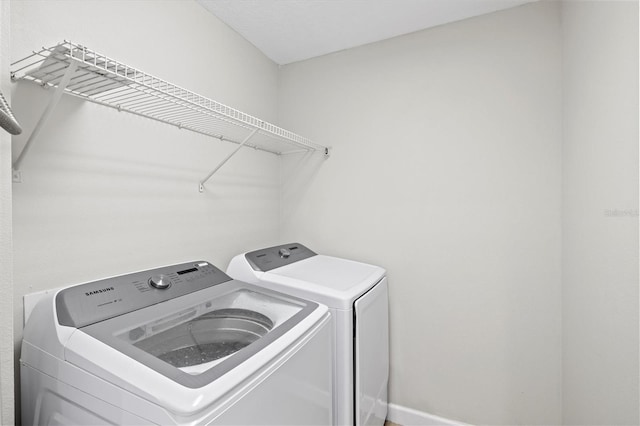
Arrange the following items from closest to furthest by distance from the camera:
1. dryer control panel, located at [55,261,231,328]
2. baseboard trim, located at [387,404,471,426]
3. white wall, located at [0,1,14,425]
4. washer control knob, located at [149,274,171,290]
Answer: white wall, located at [0,1,14,425]
dryer control panel, located at [55,261,231,328]
washer control knob, located at [149,274,171,290]
baseboard trim, located at [387,404,471,426]

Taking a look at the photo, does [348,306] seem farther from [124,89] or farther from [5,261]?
[124,89]

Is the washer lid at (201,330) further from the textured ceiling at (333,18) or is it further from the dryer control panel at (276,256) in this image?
the textured ceiling at (333,18)

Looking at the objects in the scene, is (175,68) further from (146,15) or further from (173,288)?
(173,288)

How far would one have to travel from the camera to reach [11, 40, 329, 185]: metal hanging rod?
893 millimetres

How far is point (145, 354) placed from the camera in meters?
0.85

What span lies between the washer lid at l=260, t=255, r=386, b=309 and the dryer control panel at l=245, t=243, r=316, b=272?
1.9 inches

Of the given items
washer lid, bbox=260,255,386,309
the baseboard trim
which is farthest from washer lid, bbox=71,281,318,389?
the baseboard trim

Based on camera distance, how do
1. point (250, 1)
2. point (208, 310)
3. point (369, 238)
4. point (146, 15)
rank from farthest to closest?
point (369, 238) < point (250, 1) < point (146, 15) < point (208, 310)

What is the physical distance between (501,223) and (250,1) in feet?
6.83

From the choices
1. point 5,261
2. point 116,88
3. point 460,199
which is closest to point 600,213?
point 460,199

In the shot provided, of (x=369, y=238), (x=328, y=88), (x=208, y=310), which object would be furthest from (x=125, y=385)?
(x=328, y=88)

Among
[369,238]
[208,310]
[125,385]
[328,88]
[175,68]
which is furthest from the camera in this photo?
[328,88]

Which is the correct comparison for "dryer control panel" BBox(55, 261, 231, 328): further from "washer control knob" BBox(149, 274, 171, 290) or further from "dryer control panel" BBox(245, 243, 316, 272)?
"dryer control panel" BBox(245, 243, 316, 272)

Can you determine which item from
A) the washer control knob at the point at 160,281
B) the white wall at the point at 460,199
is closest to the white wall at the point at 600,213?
the white wall at the point at 460,199
